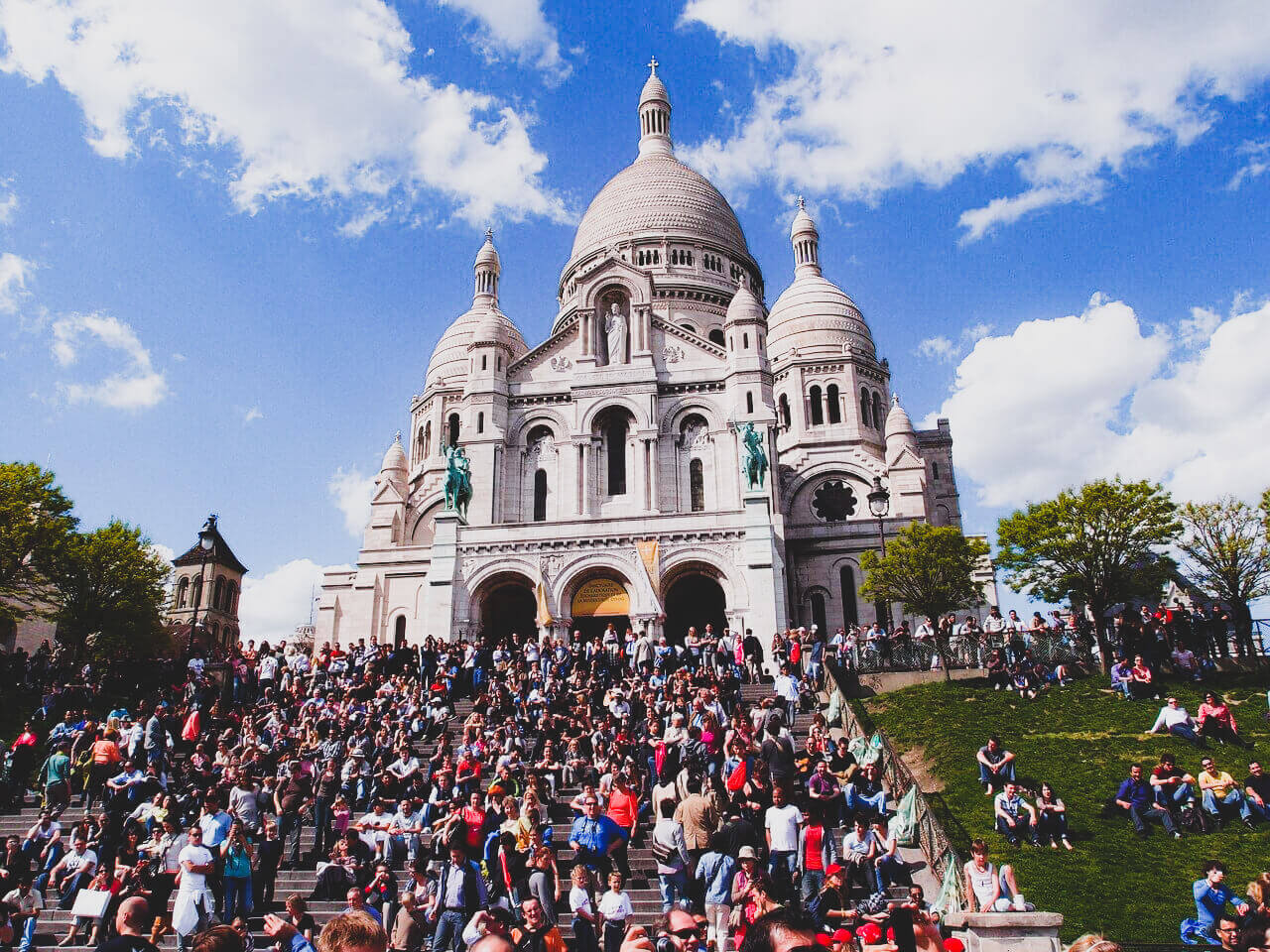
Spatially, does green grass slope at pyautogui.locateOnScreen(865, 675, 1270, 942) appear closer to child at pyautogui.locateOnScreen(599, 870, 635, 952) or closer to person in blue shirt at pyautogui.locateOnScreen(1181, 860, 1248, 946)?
person in blue shirt at pyautogui.locateOnScreen(1181, 860, 1248, 946)

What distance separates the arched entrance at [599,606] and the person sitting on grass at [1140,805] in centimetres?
2076

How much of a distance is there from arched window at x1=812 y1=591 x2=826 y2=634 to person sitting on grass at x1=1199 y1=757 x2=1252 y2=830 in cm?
2652

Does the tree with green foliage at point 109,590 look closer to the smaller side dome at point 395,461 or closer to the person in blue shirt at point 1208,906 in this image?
the smaller side dome at point 395,461

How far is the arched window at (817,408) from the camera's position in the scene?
5084 centimetres

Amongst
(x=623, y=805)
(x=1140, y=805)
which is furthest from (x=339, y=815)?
(x=1140, y=805)

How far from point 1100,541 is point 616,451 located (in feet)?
63.6

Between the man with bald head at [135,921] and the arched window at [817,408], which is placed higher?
the arched window at [817,408]

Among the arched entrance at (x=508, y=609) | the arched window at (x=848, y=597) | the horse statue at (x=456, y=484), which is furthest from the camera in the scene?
the arched window at (x=848, y=597)

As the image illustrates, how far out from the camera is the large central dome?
58750 millimetres

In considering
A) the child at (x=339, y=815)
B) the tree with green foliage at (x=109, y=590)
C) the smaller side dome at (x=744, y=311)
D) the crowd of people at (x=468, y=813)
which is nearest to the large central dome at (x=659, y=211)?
the smaller side dome at (x=744, y=311)

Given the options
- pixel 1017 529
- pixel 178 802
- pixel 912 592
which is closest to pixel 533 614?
pixel 912 592

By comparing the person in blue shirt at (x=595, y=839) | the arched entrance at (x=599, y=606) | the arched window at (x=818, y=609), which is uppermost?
the arched window at (x=818, y=609)

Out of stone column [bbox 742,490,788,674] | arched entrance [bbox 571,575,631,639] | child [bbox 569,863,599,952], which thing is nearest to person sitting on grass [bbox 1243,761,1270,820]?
child [bbox 569,863,599,952]

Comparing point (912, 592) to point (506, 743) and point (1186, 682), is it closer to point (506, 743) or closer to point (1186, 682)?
point (1186, 682)
